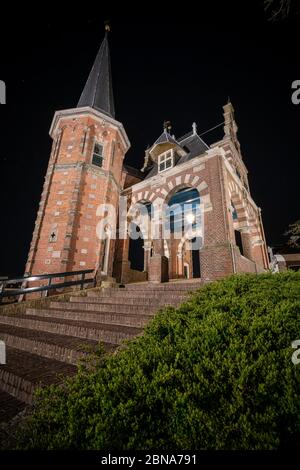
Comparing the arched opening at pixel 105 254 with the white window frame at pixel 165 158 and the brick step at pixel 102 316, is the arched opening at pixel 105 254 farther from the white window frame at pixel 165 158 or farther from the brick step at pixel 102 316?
the white window frame at pixel 165 158

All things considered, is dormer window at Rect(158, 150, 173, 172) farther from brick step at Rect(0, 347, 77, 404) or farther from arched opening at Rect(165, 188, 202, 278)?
brick step at Rect(0, 347, 77, 404)

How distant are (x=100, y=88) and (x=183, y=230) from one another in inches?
568

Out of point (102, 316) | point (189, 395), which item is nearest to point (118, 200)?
point (102, 316)

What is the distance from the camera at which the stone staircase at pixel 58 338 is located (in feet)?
10.4

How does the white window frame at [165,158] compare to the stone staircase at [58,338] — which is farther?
the white window frame at [165,158]

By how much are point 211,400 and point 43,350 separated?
11.8 ft

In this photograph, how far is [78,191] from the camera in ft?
42.2

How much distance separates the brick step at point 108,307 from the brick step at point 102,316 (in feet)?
0.73

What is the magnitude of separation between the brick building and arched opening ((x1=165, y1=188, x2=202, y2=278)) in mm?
118

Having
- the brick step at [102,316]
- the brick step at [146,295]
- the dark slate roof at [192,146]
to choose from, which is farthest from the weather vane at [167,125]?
the brick step at [102,316]

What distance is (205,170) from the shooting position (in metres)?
11.3

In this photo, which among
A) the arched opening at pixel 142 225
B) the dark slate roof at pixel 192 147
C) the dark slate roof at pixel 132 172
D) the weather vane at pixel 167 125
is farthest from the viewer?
the weather vane at pixel 167 125

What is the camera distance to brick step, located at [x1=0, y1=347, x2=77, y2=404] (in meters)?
3.03

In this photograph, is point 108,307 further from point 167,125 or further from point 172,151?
point 167,125
